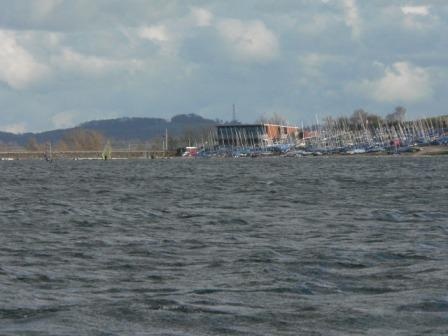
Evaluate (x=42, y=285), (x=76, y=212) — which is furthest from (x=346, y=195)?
(x=42, y=285)

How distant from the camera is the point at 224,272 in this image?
89.1ft

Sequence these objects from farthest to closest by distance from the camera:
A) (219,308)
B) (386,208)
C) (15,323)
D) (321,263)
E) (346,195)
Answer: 1. (346,195)
2. (386,208)
3. (321,263)
4. (219,308)
5. (15,323)

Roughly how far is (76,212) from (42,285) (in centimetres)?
2462

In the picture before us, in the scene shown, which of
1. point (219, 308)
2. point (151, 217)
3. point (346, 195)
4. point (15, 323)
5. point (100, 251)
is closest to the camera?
point (15, 323)

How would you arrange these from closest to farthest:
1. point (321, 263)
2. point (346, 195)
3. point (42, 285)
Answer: point (42, 285), point (321, 263), point (346, 195)

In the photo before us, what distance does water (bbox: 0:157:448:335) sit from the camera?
67.8ft

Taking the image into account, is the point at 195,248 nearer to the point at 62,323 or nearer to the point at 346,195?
the point at 62,323

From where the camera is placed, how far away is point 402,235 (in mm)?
37000

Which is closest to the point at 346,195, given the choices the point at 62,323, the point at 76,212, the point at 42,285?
the point at 76,212

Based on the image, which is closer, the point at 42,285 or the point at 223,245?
the point at 42,285

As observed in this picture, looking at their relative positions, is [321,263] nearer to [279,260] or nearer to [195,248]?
[279,260]

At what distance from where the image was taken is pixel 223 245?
3375 centimetres

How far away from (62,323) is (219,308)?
3315 mm

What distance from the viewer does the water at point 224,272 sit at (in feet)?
67.8
